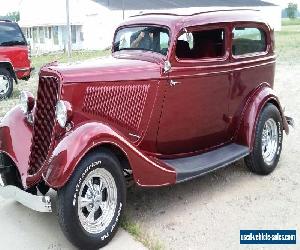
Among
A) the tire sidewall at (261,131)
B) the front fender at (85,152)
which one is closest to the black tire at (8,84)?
the tire sidewall at (261,131)

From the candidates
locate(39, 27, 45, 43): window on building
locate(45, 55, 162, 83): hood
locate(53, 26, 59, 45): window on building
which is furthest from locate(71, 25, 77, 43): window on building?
locate(45, 55, 162, 83): hood

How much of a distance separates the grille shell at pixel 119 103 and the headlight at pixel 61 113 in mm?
278

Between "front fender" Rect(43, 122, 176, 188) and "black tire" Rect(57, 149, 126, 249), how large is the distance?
0.10 m

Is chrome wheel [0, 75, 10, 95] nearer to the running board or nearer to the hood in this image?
the hood

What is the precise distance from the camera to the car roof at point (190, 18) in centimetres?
493

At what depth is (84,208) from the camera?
409 cm

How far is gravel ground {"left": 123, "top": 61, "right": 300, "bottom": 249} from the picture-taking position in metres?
4.20

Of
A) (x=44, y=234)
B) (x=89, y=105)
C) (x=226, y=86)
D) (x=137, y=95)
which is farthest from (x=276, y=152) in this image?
(x=44, y=234)

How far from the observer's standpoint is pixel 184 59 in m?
4.90

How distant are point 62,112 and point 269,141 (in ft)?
10.1

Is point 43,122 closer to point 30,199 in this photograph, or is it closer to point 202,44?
point 30,199

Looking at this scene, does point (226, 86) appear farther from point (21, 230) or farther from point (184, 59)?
point (21, 230)

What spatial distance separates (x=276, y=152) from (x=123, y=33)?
8.18ft

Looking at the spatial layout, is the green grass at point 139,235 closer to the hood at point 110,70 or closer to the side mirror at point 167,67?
the hood at point 110,70
